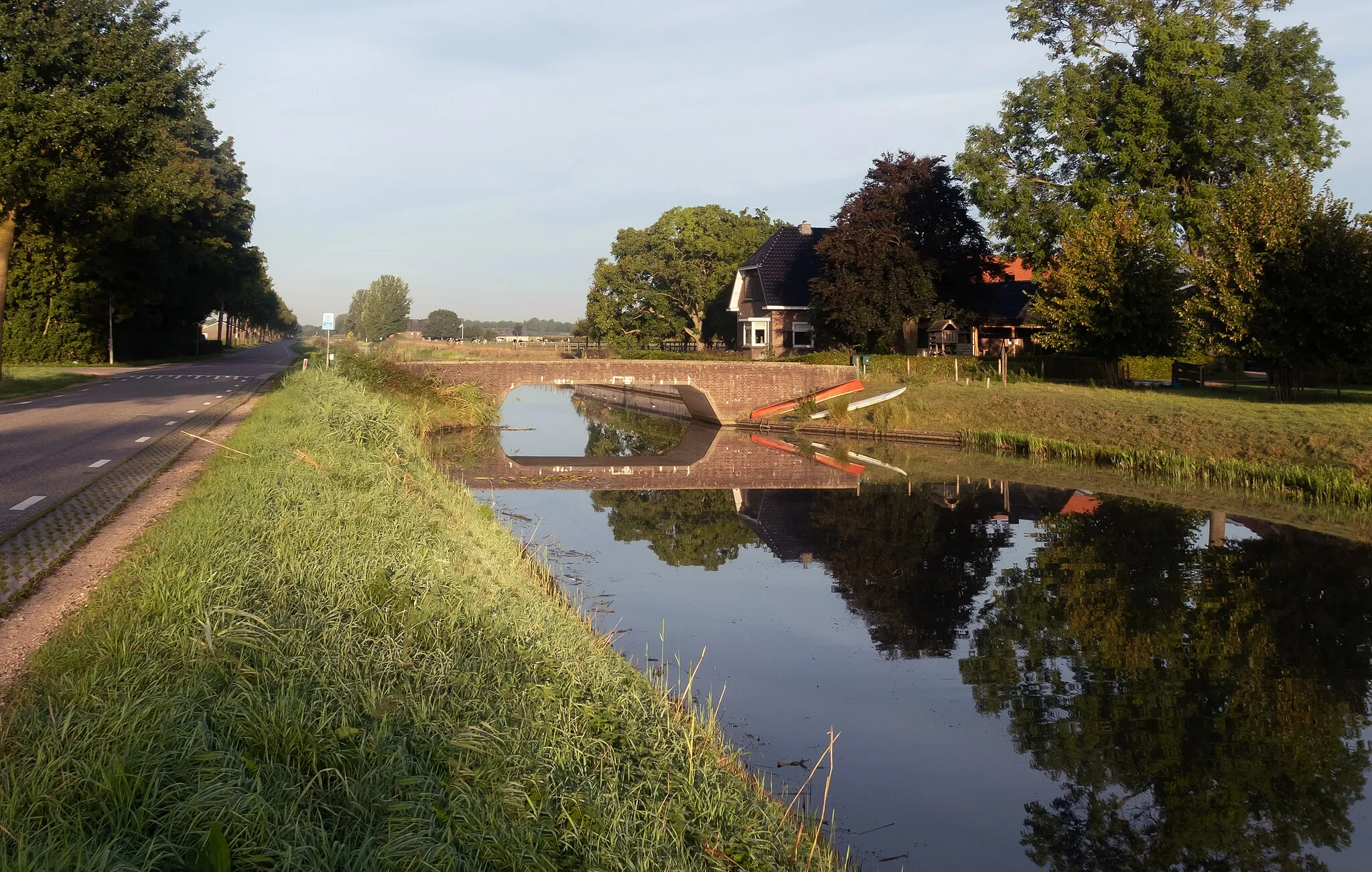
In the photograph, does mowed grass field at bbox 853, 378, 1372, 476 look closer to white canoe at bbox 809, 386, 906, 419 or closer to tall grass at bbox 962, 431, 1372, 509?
white canoe at bbox 809, 386, 906, 419

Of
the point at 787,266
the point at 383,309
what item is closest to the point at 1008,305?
the point at 787,266

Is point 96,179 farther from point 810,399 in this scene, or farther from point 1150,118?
point 1150,118

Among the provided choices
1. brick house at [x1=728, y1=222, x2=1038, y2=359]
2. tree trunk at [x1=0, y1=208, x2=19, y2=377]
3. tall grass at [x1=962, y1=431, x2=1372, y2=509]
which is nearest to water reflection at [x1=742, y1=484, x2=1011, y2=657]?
tall grass at [x1=962, y1=431, x2=1372, y2=509]

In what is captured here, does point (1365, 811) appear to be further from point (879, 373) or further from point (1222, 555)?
point (879, 373)

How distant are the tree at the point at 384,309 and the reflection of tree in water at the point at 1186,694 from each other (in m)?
111

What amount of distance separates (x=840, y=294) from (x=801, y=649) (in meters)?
29.8

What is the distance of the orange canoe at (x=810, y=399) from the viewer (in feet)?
115

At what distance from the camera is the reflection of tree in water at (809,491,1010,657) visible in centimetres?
1155

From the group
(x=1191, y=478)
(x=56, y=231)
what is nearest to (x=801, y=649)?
(x=1191, y=478)

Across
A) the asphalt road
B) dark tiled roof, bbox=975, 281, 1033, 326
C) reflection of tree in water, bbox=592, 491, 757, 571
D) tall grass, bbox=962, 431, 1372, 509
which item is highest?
dark tiled roof, bbox=975, 281, 1033, 326

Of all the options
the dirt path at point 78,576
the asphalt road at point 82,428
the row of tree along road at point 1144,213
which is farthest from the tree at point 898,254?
the dirt path at point 78,576

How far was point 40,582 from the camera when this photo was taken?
747 centimetres

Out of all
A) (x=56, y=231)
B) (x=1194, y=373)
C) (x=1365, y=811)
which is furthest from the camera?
(x=1194, y=373)

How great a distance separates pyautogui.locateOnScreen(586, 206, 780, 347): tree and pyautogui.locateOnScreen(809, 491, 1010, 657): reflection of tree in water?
4244 cm
